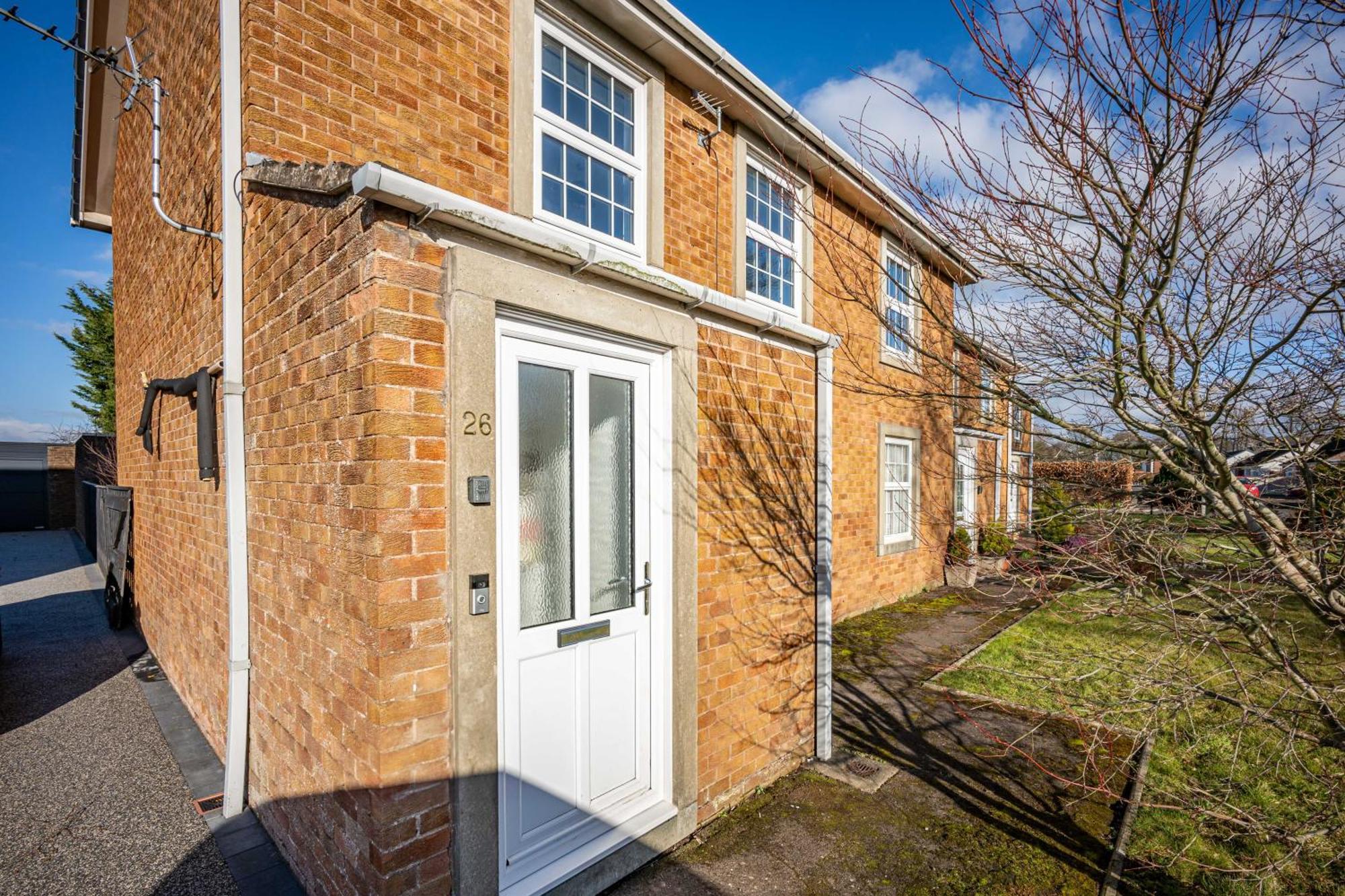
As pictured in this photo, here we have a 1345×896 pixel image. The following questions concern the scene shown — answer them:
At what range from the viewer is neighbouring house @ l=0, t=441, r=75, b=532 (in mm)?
19484

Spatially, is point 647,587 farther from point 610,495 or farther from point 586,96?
point 586,96

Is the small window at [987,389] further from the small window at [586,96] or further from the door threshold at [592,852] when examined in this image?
the small window at [586,96]

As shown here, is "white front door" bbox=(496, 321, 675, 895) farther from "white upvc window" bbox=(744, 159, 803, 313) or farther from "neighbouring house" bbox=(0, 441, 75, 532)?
"neighbouring house" bbox=(0, 441, 75, 532)

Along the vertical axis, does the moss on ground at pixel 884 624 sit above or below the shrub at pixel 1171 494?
below

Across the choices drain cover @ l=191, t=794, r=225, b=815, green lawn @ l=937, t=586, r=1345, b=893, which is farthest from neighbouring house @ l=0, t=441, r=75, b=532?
green lawn @ l=937, t=586, r=1345, b=893

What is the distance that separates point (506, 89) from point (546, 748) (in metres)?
4.13

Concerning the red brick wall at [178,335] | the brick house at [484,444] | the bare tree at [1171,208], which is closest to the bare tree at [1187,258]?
the bare tree at [1171,208]

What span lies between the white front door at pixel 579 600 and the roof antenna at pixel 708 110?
3.37 meters

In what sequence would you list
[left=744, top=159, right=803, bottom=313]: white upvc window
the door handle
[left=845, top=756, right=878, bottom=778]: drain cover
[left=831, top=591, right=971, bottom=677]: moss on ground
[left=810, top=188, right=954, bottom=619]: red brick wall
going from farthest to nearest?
[left=810, top=188, right=954, bottom=619]: red brick wall < [left=831, top=591, right=971, bottom=677]: moss on ground < [left=744, top=159, right=803, bottom=313]: white upvc window < [left=845, top=756, right=878, bottom=778]: drain cover < the door handle

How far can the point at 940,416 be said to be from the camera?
1132 centimetres

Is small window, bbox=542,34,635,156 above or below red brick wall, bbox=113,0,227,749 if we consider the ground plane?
above

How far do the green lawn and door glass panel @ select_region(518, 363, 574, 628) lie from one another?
86.3 inches

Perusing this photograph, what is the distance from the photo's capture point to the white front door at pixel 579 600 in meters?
2.84

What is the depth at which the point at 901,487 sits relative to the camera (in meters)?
10.3
